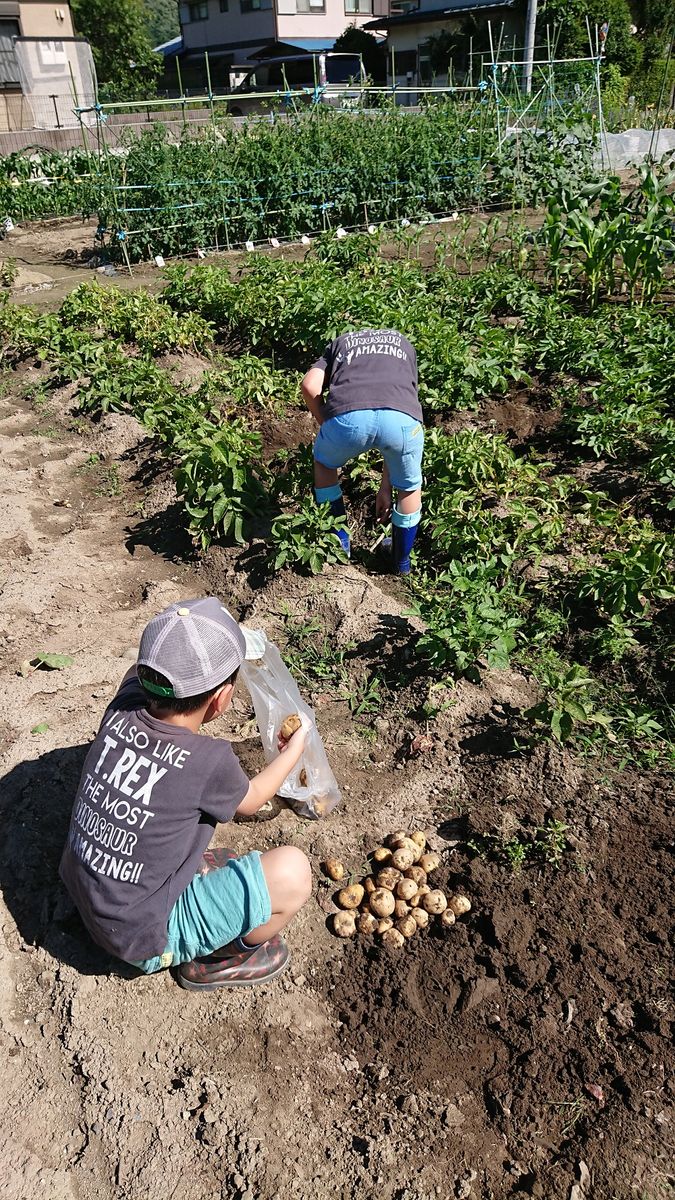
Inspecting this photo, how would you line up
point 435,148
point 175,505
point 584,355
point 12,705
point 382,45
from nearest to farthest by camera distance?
1. point 12,705
2. point 175,505
3. point 584,355
4. point 435,148
5. point 382,45

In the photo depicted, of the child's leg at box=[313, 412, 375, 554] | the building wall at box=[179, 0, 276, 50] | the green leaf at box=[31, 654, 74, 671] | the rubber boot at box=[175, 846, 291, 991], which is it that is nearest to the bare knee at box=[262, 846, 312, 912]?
the rubber boot at box=[175, 846, 291, 991]

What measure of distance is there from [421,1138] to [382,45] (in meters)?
40.6

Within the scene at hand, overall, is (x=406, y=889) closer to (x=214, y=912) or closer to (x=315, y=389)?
(x=214, y=912)

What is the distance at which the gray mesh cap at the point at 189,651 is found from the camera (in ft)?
7.78

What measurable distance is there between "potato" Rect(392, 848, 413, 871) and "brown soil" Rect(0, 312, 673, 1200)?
161 millimetres

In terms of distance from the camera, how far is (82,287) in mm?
8398

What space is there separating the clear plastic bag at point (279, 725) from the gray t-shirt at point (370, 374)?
1315 mm

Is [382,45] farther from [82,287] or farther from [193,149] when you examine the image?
[82,287]

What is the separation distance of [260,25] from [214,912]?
45726 millimetres

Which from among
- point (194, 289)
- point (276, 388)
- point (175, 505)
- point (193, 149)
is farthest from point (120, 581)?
point (193, 149)

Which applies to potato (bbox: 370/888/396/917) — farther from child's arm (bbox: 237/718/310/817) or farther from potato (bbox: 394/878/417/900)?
child's arm (bbox: 237/718/310/817)

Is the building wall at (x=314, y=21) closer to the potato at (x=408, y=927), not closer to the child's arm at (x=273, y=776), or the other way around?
the child's arm at (x=273, y=776)

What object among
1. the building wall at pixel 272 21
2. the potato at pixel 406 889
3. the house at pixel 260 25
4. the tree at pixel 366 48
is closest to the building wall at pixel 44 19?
the house at pixel 260 25

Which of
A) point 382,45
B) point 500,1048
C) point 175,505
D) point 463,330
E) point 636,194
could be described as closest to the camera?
point 500,1048
